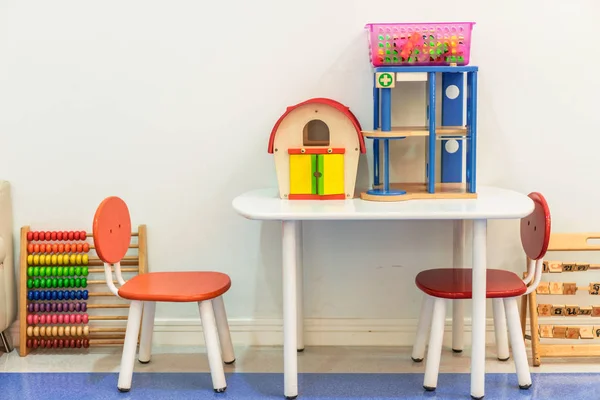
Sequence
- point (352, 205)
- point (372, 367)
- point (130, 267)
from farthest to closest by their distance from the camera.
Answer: point (130, 267) < point (372, 367) < point (352, 205)

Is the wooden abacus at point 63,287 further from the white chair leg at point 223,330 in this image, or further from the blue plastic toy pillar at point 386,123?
the blue plastic toy pillar at point 386,123

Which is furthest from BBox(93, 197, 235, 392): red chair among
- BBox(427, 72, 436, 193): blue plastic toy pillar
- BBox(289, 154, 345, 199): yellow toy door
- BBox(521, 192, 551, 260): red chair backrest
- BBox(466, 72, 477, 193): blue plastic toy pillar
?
BBox(521, 192, 551, 260): red chair backrest

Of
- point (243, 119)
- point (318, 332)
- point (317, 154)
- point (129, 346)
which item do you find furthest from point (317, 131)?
point (129, 346)

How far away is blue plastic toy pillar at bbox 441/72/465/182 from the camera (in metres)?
3.21

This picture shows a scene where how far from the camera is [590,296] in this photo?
Result: 11.0ft

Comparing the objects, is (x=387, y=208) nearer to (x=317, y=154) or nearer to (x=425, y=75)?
(x=317, y=154)

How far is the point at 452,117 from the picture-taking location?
3.23 m

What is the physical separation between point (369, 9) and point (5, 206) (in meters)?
1.77

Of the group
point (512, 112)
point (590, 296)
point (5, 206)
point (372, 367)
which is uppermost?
point (512, 112)

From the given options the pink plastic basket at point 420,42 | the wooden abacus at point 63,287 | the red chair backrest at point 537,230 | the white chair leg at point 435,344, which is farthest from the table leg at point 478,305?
the wooden abacus at point 63,287

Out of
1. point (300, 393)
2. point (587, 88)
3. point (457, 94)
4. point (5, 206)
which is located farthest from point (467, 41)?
point (5, 206)

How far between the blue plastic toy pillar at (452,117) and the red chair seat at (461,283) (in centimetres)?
41

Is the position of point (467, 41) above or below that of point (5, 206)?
above

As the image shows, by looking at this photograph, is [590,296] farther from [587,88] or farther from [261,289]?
[261,289]
